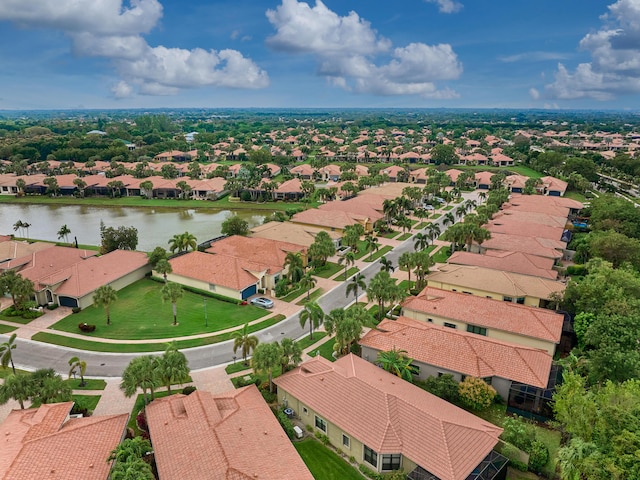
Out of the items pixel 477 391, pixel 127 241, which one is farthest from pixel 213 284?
pixel 477 391

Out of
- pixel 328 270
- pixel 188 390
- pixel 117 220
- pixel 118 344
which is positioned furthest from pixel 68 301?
pixel 117 220

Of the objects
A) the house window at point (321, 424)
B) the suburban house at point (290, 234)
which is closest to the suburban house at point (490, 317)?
the house window at point (321, 424)

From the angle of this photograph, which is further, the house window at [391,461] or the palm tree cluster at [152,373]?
the palm tree cluster at [152,373]

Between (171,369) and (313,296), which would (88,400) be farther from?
(313,296)

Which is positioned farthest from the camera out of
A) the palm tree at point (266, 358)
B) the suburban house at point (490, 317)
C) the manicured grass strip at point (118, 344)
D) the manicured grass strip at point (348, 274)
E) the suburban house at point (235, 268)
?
the manicured grass strip at point (348, 274)

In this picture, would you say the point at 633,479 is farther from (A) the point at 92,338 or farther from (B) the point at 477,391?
(A) the point at 92,338

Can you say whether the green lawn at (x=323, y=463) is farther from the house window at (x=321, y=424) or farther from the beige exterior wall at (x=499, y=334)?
the beige exterior wall at (x=499, y=334)

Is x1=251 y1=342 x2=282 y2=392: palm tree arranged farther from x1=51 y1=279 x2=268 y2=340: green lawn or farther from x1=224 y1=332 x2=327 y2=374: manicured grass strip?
x1=51 y1=279 x2=268 y2=340: green lawn

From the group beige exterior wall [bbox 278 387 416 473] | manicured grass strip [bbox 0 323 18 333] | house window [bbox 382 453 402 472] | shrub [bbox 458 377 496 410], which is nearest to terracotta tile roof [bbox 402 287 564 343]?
shrub [bbox 458 377 496 410]
